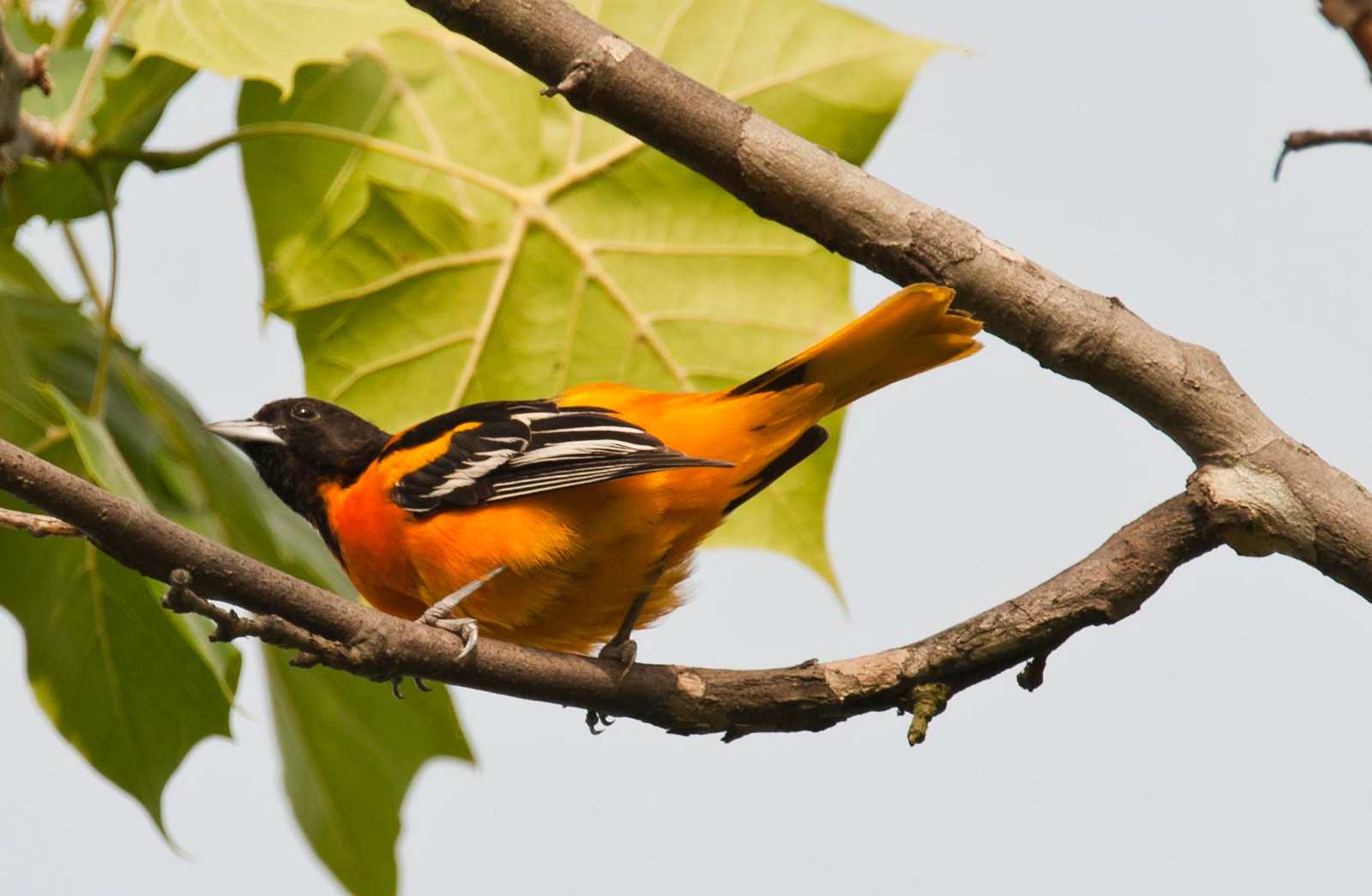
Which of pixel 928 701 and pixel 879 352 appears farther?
pixel 879 352

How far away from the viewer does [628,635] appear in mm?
2662

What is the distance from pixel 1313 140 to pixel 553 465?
1.51m

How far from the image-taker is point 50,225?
2.84 meters

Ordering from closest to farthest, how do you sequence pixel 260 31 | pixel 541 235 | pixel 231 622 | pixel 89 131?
pixel 231 622 → pixel 260 31 → pixel 89 131 → pixel 541 235

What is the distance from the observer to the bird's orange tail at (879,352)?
2367 mm

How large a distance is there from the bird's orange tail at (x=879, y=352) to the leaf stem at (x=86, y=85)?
52.7 inches

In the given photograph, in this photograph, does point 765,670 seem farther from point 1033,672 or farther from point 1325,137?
point 1325,137

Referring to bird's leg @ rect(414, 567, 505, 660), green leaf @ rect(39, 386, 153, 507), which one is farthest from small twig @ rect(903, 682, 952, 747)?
green leaf @ rect(39, 386, 153, 507)

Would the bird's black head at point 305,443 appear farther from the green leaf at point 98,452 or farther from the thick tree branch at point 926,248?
the thick tree branch at point 926,248

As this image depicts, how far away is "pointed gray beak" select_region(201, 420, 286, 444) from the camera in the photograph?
10.7 feet

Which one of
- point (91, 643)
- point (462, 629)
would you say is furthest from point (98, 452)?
point (462, 629)

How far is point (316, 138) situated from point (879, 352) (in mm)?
1342

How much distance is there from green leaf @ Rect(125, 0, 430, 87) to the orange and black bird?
0.75m

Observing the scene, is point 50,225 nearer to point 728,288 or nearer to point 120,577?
point 120,577
